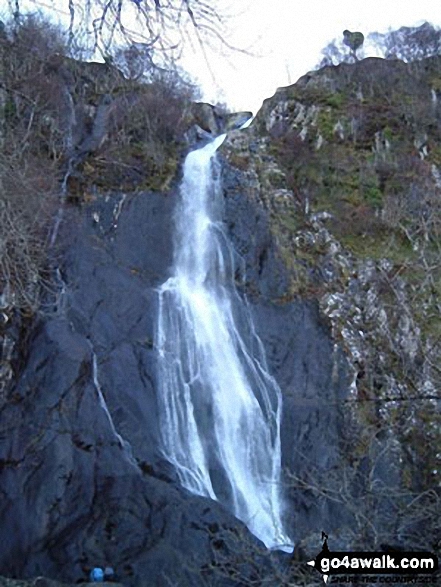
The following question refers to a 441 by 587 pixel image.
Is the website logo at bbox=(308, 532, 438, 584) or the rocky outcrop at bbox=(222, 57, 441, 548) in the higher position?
the rocky outcrop at bbox=(222, 57, 441, 548)

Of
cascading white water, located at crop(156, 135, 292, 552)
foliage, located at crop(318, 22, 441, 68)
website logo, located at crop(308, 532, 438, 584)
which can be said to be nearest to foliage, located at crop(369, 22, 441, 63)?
foliage, located at crop(318, 22, 441, 68)

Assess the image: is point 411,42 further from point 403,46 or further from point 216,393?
point 216,393

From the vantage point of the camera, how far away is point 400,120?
24297mm

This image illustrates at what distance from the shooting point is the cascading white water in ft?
42.0

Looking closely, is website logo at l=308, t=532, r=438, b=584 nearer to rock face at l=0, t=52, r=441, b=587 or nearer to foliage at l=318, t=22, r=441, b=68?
rock face at l=0, t=52, r=441, b=587

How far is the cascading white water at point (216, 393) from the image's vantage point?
1280 cm

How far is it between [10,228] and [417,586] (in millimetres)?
3303

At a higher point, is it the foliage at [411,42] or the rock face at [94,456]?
the foliage at [411,42]

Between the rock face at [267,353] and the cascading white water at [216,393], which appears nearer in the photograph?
the rock face at [267,353]

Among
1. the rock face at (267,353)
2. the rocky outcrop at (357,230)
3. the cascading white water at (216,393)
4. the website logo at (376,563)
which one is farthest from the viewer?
the rocky outcrop at (357,230)

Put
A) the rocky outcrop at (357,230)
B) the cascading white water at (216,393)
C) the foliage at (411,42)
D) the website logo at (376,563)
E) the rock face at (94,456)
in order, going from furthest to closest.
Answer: the foliage at (411,42) < the rocky outcrop at (357,230) < the cascading white water at (216,393) < the rock face at (94,456) < the website logo at (376,563)

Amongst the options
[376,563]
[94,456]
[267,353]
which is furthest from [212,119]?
[376,563]

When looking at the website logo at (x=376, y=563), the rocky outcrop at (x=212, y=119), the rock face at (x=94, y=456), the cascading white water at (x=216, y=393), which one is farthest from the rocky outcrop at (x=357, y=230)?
the website logo at (x=376, y=563)

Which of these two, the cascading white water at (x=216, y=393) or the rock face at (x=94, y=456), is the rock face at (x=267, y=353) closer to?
the rock face at (x=94, y=456)
